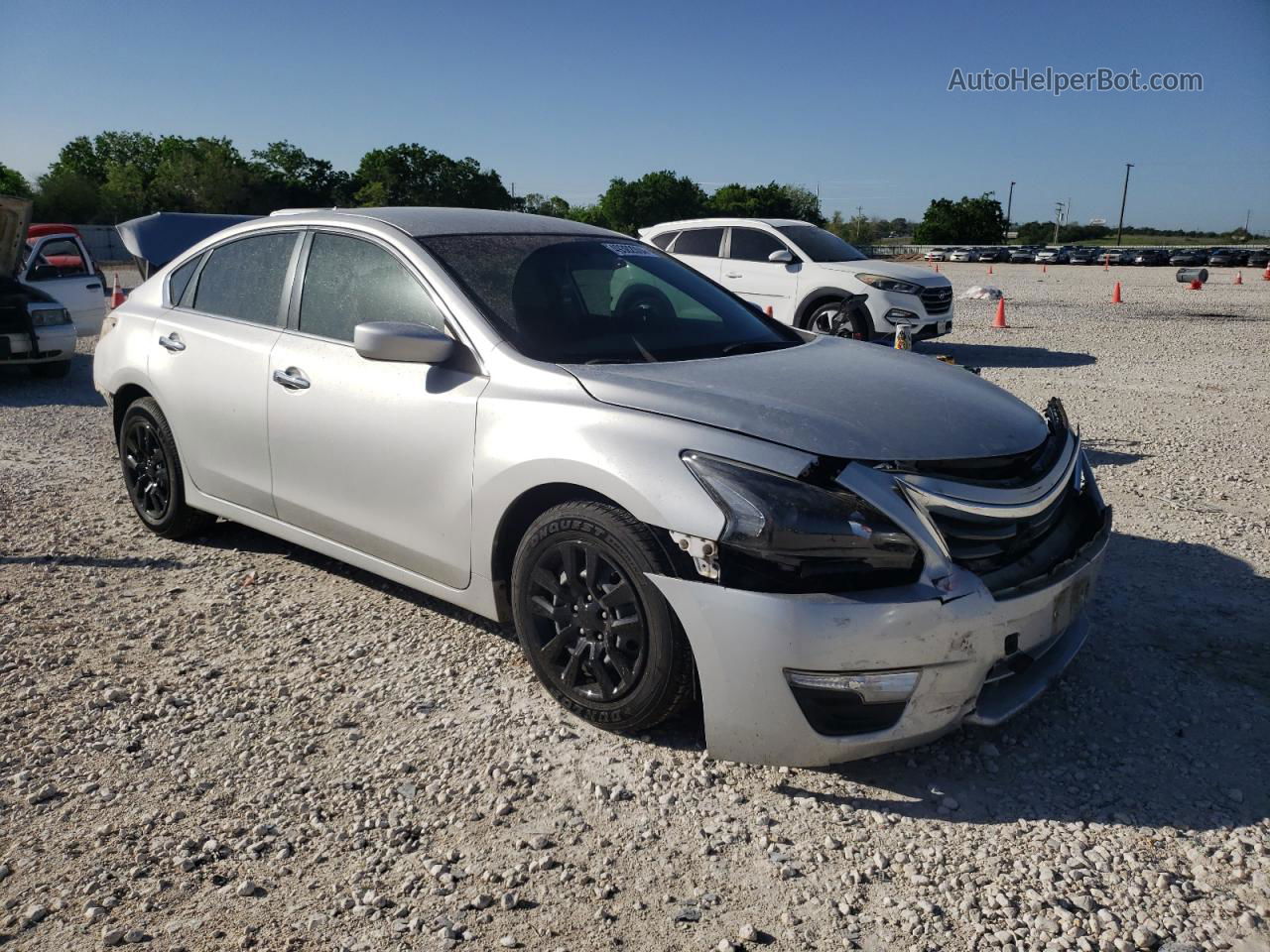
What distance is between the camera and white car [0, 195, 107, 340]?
11484mm

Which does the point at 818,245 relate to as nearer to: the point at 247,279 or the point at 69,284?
the point at 69,284

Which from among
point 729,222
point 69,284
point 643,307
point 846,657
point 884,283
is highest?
point 729,222

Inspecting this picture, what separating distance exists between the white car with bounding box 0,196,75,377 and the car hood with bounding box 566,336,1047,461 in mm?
9721

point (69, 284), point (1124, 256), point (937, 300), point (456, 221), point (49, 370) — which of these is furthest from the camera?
point (1124, 256)

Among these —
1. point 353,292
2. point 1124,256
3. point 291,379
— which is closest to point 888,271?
point 353,292

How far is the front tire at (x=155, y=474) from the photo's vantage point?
5.30 meters

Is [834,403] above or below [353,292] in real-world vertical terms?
below

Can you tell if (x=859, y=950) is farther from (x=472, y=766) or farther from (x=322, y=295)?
(x=322, y=295)

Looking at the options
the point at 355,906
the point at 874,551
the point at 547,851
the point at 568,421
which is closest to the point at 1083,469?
the point at 874,551

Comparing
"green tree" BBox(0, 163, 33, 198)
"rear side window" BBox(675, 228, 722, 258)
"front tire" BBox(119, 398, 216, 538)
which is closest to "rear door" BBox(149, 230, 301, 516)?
"front tire" BBox(119, 398, 216, 538)

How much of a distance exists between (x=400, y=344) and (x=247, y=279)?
1.68m

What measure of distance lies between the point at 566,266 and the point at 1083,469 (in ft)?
7.22

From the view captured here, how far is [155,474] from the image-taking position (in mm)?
5531

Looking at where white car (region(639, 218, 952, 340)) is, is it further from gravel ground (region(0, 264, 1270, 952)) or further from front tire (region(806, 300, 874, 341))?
gravel ground (region(0, 264, 1270, 952))
